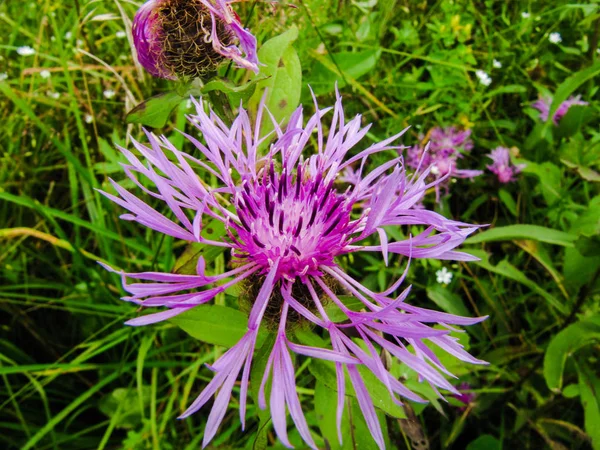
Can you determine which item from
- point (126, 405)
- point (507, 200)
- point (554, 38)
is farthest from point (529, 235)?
point (554, 38)

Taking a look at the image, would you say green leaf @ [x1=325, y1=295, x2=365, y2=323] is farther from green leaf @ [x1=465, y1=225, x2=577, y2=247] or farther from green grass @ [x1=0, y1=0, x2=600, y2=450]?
green leaf @ [x1=465, y1=225, x2=577, y2=247]

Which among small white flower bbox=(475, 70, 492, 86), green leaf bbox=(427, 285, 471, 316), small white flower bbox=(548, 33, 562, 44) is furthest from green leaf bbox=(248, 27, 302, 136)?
small white flower bbox=(548, 33, 562, 44)

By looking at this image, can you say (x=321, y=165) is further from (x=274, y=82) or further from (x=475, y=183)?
(x=475, y=183)

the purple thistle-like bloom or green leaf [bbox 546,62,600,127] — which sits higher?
green leaf [bbox 546,62,600,127]

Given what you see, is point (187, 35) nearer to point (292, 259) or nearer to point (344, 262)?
point (292, 259)

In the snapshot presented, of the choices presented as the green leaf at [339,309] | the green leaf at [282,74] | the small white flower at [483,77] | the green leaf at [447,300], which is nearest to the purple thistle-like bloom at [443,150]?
the small white flower at [483,77]

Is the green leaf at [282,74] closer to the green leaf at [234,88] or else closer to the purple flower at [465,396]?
Answer: the green leaf at [234,88]
